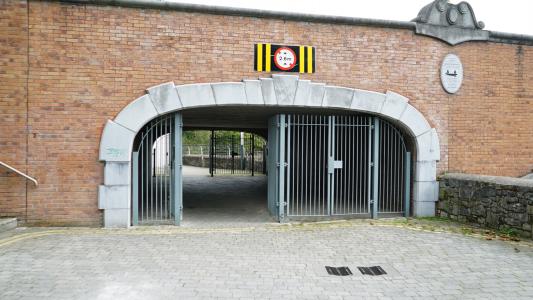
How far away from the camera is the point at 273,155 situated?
780 cm

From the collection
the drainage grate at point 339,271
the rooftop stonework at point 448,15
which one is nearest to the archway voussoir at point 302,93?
the rooftop stonework at point 448,15

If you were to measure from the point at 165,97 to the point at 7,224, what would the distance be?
3515 millimetres

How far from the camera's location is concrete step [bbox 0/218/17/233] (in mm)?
6023

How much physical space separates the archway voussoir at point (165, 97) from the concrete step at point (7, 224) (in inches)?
127

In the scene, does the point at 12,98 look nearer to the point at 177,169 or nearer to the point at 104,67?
the point at 104,67

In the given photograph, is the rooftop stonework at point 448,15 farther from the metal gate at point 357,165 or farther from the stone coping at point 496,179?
the stone coping at point 496,179

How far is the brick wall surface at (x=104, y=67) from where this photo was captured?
21.0 feet

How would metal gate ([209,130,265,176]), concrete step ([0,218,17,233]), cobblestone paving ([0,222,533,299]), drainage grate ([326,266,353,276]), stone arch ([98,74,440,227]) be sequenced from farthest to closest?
metal gate ([209,130,265,176]), stone arch ([98,74,440,227]), concrete step ([0,218,17,233]), drainage grate ([326,266,353,276]), cobblestone paving ([0,222,533,299])

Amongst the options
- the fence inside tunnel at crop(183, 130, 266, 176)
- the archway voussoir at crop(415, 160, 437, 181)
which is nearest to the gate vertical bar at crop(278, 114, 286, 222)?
the archway voussoir at crop(415, 160, 437, 181)

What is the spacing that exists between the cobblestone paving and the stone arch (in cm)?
97

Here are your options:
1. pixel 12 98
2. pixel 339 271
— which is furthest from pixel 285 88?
pixel 12 98

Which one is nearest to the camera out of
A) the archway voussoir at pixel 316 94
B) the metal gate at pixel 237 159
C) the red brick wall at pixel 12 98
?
the red brick wall at pixel 12 98

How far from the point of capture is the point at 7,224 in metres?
6.12

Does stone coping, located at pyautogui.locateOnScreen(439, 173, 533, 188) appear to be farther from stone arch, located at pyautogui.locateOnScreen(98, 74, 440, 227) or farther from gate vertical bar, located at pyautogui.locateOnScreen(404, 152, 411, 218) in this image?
gate vertical bar, located at pyautogui.locateOnScreen(404, 152, 411, 218)
